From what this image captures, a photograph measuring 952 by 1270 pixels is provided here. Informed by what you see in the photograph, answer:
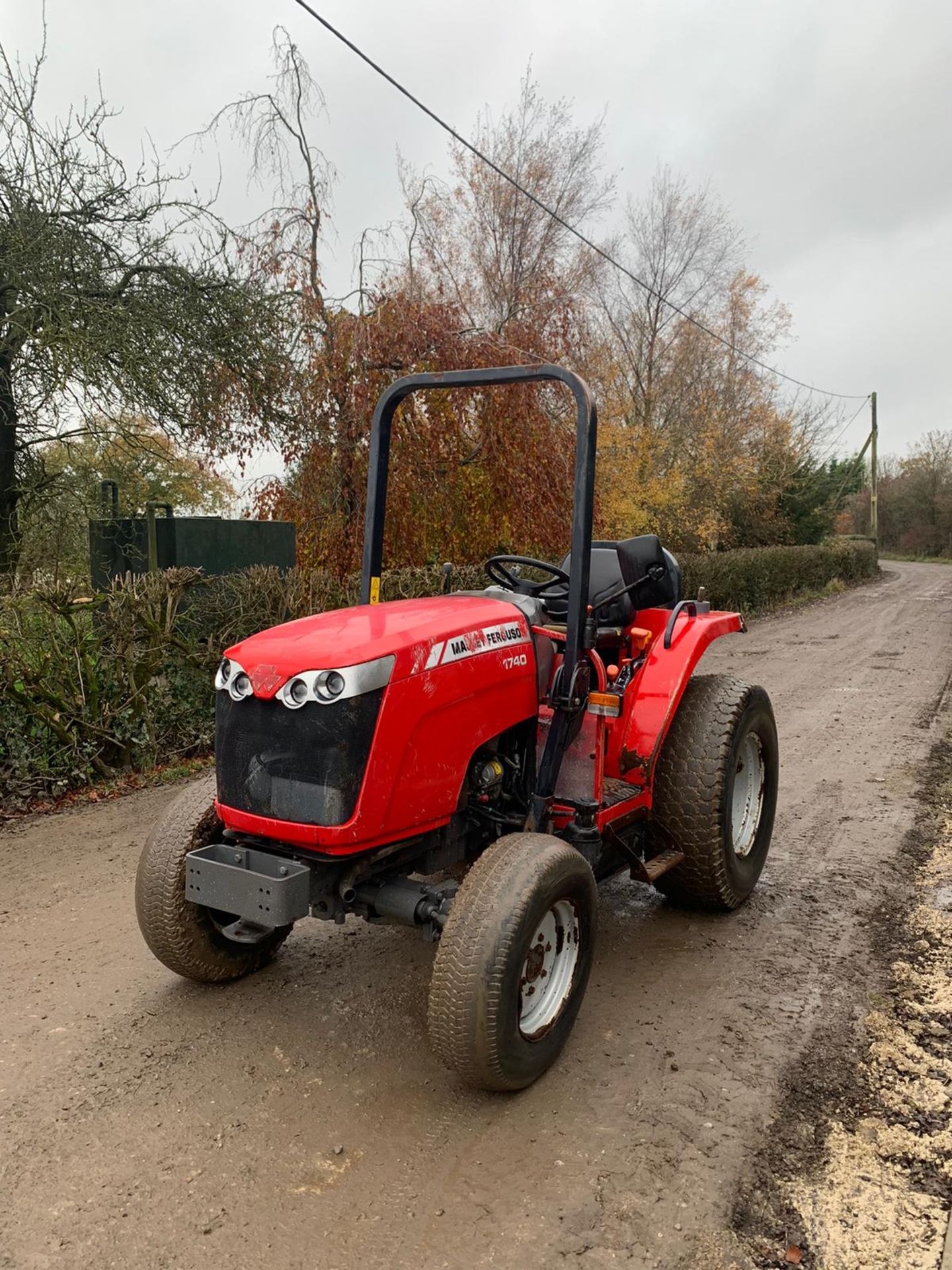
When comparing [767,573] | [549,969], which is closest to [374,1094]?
[549,969]

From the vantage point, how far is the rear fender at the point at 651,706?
3.63 meters

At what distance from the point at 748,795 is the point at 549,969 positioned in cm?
175

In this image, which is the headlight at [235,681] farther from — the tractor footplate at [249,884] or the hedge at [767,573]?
the hedge at [767,573]

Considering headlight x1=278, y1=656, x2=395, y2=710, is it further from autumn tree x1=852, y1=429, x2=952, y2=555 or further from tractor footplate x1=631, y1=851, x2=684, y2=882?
autumn tree x1=852, y1=429, x2=952, y2=555

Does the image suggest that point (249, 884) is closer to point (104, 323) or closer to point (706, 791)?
point (706, 791)

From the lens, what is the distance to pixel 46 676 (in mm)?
5637

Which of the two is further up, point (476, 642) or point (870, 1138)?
point (476, 642)

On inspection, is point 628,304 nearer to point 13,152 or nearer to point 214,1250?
point 13,152

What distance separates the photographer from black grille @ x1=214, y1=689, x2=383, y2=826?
2.59 metres

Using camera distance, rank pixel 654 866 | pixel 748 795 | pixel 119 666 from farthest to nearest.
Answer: pixel 119 666 < pixel 748 795 < pixel 654 866

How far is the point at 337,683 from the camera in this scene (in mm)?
2602

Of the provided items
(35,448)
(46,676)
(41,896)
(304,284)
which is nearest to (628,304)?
(304,284)

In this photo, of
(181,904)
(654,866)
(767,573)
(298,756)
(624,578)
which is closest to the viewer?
(298,756)

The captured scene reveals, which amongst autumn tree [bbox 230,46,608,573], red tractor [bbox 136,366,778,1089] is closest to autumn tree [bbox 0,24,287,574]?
autumn tree [bbox 230,46,608,573]
